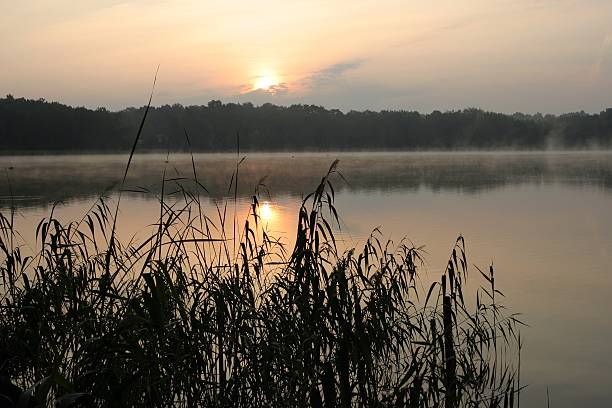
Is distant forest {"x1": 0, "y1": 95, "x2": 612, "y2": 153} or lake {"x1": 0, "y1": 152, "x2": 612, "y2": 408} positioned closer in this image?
lake {"x1": 0, "y1": 152, "x2": 612, "y2": 408}

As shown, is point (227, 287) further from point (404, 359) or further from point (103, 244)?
point (103, 244)

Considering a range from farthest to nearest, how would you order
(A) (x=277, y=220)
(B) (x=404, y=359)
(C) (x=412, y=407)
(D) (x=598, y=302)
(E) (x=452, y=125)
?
(E) (x=452, y=125)
(A) (x=277, y=220)
(D) (x=598, y=302)
(B) (x=404, y=359)
(C) (x=412, y=407)

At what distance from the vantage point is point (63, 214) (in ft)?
44.3

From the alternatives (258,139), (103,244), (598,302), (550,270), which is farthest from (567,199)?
(258,139)

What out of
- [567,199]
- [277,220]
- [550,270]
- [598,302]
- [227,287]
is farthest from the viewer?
[567,199]

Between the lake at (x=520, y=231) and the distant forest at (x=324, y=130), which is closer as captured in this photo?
the lake at (x=520, y=231)

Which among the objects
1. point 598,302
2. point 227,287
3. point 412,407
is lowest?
point 598,302

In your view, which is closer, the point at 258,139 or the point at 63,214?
the point at 63,214

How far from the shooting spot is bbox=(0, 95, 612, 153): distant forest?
206 ft

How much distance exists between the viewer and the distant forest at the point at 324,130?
62656 millimetres

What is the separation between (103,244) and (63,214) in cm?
564

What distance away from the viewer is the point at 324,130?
7456 cm

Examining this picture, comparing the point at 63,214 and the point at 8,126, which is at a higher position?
the point at 8,126

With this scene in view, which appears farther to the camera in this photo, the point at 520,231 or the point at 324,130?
the point at 324,130
